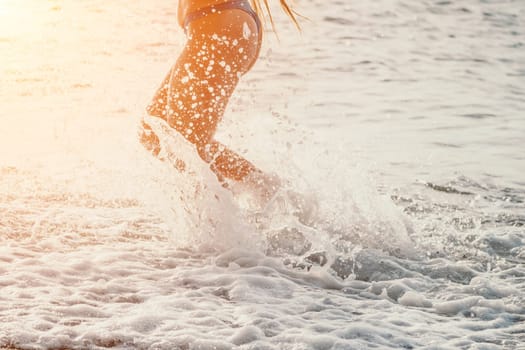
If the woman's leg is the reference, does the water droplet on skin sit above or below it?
above

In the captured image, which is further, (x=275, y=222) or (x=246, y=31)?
(x=275, y=222)

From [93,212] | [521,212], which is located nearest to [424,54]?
[521,212]

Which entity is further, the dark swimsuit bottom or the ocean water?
the dark swimsuit bottom

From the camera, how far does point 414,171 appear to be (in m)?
7.38

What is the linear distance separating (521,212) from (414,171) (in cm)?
129

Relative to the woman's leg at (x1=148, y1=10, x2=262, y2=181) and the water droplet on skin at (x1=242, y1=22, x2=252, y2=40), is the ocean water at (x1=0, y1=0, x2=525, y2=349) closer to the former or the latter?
the woman's leg at (x1=148, y1=10, x2=262, y2=181)

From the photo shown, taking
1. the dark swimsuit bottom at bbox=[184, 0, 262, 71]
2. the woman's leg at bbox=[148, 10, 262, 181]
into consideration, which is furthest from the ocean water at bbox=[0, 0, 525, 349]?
the dark swimsuit bottom at bbox=[184, 0, 262, 71]

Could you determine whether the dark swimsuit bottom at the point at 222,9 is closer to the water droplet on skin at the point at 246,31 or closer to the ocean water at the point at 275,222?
the water droplet on skin at the point at 246,31

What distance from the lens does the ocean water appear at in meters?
4.06

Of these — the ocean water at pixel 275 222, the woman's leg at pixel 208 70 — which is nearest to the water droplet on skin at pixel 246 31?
the woman's leg at pixel 208 70

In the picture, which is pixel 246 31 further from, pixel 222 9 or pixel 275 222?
pixel 275 222

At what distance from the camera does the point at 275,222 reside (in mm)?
5508

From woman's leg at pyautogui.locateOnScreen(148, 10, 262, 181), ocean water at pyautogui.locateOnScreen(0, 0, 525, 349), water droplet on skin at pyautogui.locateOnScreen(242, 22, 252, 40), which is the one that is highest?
water droplet on skin at pyautogui.locateOnScreen(242, 22, 252, 40)

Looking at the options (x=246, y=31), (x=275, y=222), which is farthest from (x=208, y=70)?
(x=275, y=222)
